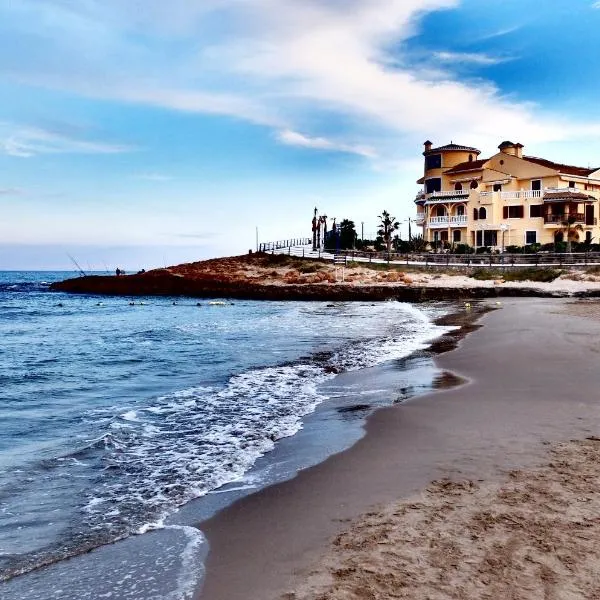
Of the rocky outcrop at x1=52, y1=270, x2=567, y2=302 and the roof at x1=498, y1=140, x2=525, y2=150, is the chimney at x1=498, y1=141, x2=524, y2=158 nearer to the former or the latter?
the roof at x1=498, y1=140, x2=525, y2=150

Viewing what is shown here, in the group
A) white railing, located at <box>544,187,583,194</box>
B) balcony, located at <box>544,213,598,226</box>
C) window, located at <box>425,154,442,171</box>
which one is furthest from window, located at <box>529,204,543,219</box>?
window, located at <box>425,154,442,171</box>

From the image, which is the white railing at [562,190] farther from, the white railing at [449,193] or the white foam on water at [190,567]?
the white foam on water at [190,567]

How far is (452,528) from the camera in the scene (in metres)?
4.80

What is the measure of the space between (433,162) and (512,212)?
1221 centimetres

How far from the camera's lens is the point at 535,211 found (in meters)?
62.1

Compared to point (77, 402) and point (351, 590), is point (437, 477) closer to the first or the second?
point (351, 590)

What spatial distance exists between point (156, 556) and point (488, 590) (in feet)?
8.87

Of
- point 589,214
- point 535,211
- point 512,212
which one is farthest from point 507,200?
point 589,214

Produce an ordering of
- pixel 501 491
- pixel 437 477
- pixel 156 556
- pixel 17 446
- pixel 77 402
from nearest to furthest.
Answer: pixel 156 556
pixel 501 491
pixel 437 477
pixel 17 446
pixel 77 402

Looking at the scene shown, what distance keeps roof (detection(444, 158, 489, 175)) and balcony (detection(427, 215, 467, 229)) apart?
18.6 feet

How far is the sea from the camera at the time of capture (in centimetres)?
491

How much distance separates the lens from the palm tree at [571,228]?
193 ft

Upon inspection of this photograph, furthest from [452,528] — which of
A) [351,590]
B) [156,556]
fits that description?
[156,556]

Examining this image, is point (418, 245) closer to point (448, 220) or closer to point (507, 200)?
point (448, 220)
